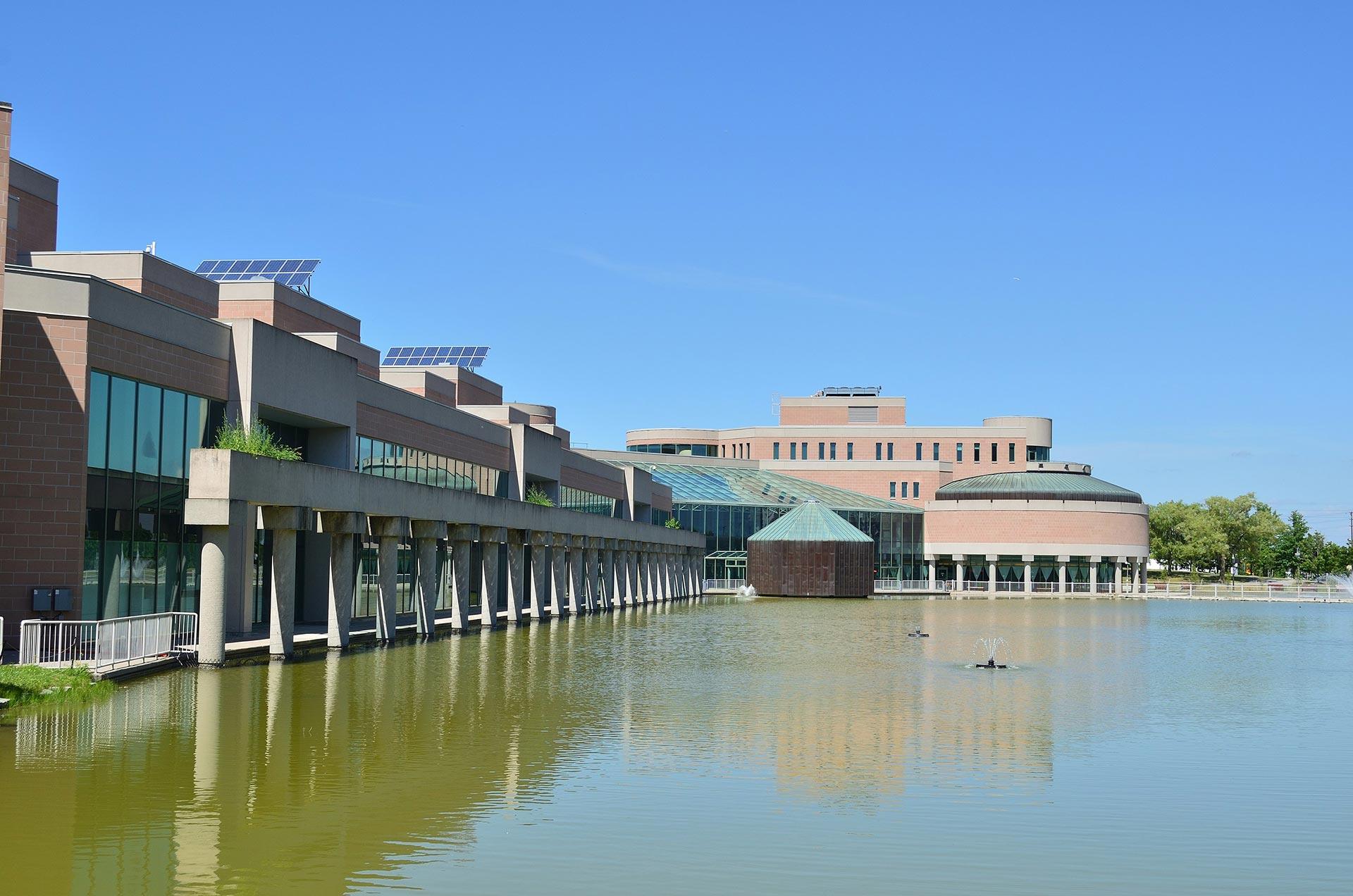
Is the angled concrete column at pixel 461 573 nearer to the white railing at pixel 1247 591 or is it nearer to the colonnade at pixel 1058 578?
the colonnade at pixel 1058 578

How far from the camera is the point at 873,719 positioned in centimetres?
2419

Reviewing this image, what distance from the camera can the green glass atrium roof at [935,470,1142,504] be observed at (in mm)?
121438

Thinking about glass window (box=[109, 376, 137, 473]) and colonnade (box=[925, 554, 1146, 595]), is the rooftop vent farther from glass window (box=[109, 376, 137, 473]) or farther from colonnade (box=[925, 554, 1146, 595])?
glass window (box=[109, 376, 137, 473])

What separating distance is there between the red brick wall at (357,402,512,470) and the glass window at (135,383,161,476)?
13252 millimetres

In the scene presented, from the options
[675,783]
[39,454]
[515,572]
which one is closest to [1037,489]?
[515,572]

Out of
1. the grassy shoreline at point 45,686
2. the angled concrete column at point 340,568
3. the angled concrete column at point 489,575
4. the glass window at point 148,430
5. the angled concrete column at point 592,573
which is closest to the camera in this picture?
the grassy shoreline at point 45,686

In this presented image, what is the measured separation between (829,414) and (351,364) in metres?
101

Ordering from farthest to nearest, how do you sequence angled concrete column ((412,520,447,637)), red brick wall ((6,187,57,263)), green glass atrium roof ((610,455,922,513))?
green glass atrium roof ((610,455,922,513)), angled concrete column ((412,520,447,637)), red brick wall ((6,187,57,263))

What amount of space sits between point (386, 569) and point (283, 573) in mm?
7368

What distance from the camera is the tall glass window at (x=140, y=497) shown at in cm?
3189

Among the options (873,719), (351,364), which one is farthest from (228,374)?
(873,719)

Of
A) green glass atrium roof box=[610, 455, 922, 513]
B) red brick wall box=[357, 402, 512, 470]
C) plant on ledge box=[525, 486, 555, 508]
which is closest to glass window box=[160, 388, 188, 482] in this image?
A: red brick wall box=[357, 402, 512, 470]

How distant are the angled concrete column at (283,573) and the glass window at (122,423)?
3.40 metres

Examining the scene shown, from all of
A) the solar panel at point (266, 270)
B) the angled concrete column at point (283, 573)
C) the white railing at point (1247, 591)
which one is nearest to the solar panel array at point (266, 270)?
the solar panel at point (266, 270)
